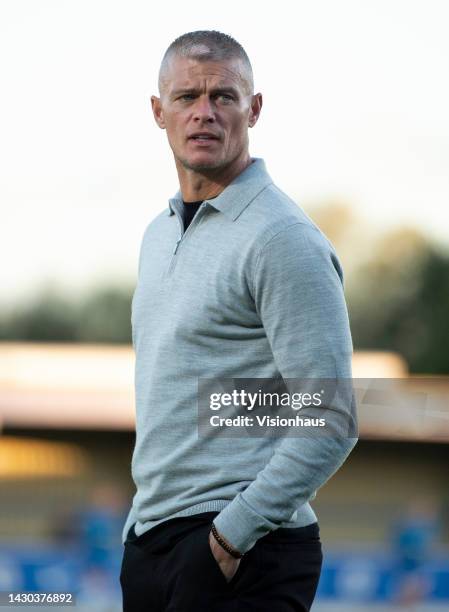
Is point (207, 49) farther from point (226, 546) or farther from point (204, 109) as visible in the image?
point (226, 546)

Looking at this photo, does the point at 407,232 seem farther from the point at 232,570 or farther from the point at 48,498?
the point at 232,570

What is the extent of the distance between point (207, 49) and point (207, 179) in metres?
0.22

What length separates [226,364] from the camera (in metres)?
2.06

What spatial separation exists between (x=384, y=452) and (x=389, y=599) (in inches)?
127

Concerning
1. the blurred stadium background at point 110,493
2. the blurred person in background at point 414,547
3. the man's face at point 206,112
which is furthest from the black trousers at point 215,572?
the blurred person in background at point 414,547

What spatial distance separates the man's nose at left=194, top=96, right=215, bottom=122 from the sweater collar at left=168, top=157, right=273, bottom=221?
11 centimetres

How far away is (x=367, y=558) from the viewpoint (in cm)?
1504

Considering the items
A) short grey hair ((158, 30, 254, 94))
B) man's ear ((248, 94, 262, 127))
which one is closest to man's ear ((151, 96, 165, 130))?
short grey hair ((158, 30, 254, 94))

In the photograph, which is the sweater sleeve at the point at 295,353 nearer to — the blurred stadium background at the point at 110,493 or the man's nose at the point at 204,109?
the man's nose at the point at 204,109

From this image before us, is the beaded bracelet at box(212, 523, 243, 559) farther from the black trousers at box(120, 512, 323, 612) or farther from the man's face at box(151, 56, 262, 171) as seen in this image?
the man's face at box(151, 56, 262, 171)

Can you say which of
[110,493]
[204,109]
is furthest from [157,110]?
[110,493]

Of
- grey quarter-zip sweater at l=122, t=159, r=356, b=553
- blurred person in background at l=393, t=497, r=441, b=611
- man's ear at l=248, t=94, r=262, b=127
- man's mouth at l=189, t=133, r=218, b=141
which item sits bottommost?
blurred person in background at l=393, t=497, r=441, b=611

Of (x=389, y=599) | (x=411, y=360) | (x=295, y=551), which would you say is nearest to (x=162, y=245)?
(x=295, y=551)

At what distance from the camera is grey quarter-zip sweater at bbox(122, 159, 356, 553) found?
2.00m
